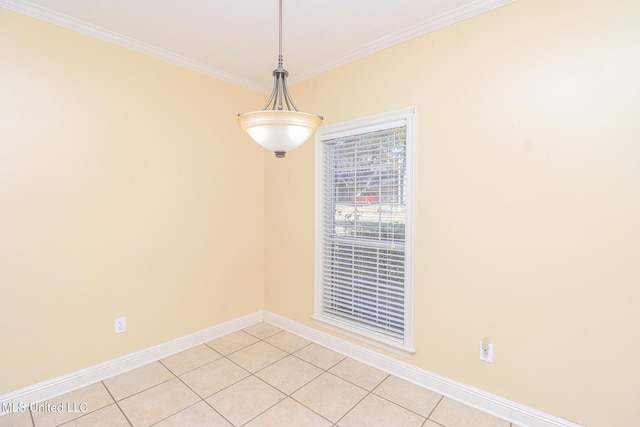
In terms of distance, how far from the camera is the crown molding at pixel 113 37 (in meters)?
1.88

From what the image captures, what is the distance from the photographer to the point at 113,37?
87.4 inches

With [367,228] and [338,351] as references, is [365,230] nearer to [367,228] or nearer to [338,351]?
[367,228]

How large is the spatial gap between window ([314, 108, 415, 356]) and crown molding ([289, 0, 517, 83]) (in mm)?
536

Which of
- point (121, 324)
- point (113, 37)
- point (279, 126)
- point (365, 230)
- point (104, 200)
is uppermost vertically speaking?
point (113, 37)

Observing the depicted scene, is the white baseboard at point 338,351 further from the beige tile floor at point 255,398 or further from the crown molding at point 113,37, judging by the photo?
the crown molding at point 113,37

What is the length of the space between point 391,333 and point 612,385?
4.16 feet

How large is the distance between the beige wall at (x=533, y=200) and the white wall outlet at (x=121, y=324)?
2313 millimetres

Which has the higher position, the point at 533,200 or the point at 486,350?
the point at 533,200

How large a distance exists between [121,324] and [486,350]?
2712mm

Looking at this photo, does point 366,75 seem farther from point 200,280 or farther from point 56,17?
point 200,280

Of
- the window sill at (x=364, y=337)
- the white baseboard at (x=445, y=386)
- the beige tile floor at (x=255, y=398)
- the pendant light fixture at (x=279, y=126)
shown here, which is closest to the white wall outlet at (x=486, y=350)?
the white baseboard at (x=445, y=386)

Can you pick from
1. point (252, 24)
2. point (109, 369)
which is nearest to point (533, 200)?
point (252, 24)

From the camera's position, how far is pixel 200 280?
112 inches

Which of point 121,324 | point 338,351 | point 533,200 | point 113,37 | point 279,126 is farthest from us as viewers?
point 338,351
